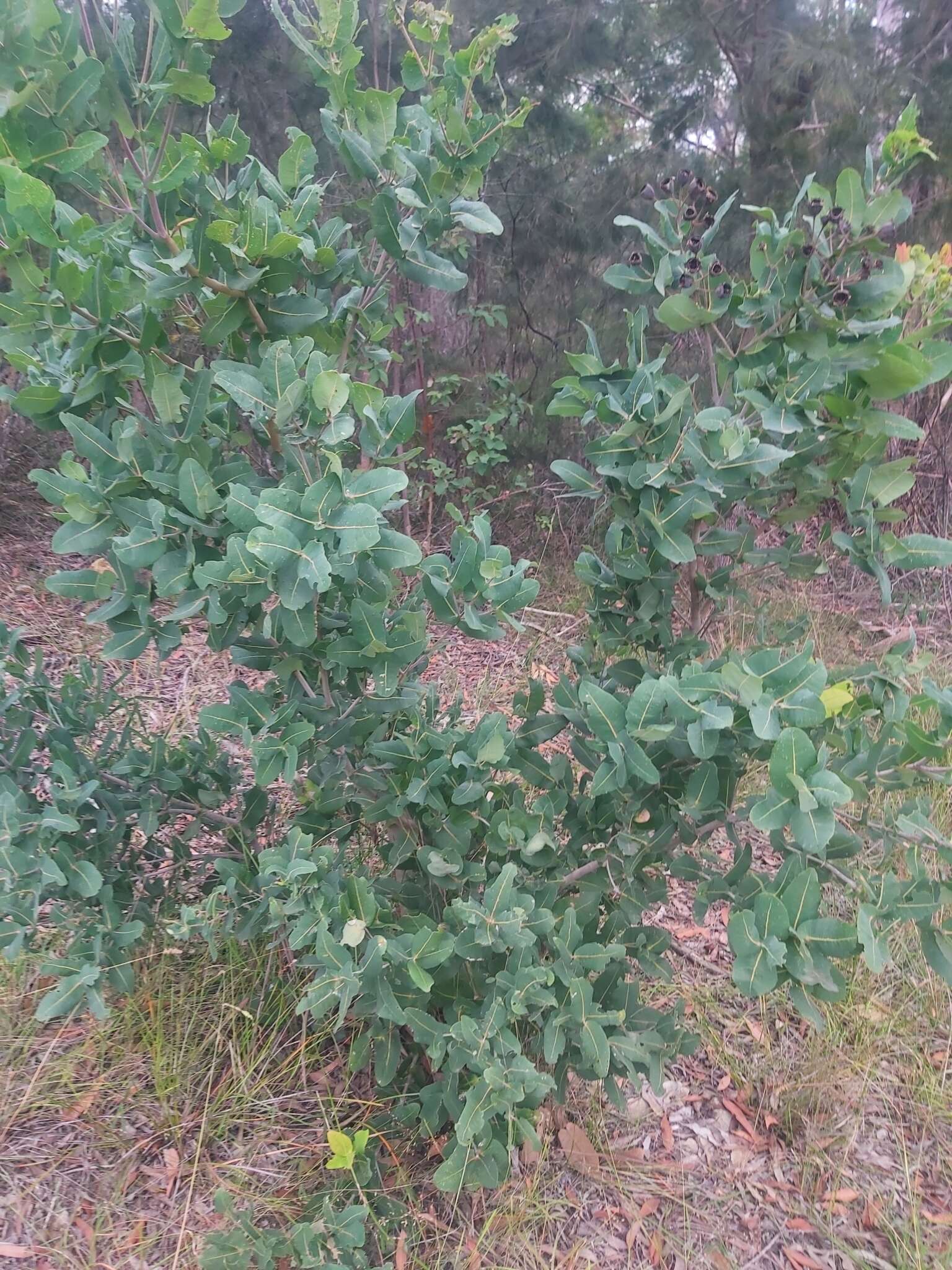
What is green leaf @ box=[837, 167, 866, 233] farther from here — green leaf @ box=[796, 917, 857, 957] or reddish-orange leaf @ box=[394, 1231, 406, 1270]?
reddish-orange leaf @ box=[394, 1231, 406, 1270]

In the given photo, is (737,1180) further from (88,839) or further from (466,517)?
(466,517)

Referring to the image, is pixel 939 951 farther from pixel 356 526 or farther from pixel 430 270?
pixel 430 270

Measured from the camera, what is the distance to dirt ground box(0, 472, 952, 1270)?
1679 mm

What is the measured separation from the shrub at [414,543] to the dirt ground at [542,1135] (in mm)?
291

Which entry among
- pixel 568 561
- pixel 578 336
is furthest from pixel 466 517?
pixel 578 336

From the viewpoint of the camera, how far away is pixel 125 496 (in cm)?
125

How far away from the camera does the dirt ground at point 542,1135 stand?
5.51ft

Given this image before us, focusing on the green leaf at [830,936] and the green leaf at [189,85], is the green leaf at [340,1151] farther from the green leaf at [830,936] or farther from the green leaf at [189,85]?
the green leaf at [189,85]

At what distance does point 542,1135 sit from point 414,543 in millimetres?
1488

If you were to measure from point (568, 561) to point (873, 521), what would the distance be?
351 cm

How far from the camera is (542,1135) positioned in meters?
1.89

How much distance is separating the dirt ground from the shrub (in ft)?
0.96

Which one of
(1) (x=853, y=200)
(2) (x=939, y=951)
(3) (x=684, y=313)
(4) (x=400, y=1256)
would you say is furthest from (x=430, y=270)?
(4) (x=400, y=1256)

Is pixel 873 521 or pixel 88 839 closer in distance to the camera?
pixel 873 521
